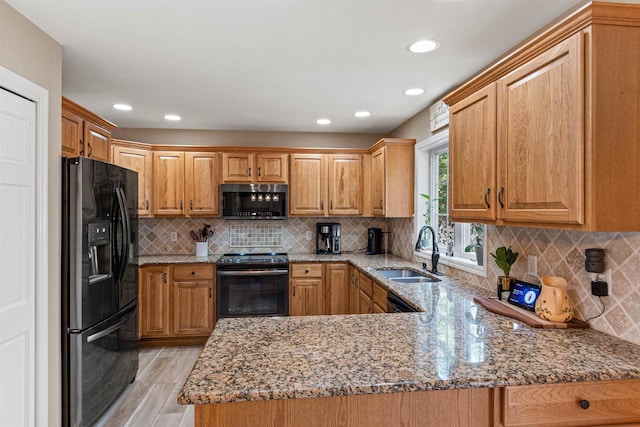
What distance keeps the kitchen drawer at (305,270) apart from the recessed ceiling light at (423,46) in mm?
2409

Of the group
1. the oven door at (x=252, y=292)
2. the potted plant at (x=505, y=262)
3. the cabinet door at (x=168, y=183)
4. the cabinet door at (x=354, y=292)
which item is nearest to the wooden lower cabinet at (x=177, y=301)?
the oven door at (x=252, y=292)

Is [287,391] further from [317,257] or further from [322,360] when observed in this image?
[317,257]

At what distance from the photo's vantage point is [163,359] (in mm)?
3365

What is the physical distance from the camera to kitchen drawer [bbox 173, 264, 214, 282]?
3.64m

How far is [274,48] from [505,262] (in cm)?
189

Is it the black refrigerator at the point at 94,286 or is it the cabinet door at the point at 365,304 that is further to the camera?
the cabinet door at the point at 365,304

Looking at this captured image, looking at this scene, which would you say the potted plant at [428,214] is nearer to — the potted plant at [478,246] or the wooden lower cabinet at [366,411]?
the potted plant at [478,246]

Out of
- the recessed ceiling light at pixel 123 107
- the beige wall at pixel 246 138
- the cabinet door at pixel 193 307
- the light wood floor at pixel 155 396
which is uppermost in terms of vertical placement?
the recessed ceiling light at pixel 123 107

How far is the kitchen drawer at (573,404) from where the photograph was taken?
1145mm

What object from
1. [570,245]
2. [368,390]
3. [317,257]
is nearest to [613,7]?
[570,245]

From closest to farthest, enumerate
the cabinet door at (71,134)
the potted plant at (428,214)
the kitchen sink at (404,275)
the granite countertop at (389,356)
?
the granite countertop at (389,356)
the cabinet door at (71,134)
the kitchen sink at (404,275)
the potted plant at (428,214)

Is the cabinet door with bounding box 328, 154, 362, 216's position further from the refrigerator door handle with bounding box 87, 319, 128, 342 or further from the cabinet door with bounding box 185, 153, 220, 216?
the refrigerator door handle with bounding box 87, 319, 128, 342

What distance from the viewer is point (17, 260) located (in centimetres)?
173

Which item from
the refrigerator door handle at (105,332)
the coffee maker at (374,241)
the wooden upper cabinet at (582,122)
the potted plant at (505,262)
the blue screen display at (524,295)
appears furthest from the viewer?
the coffee maker at (374,241)
